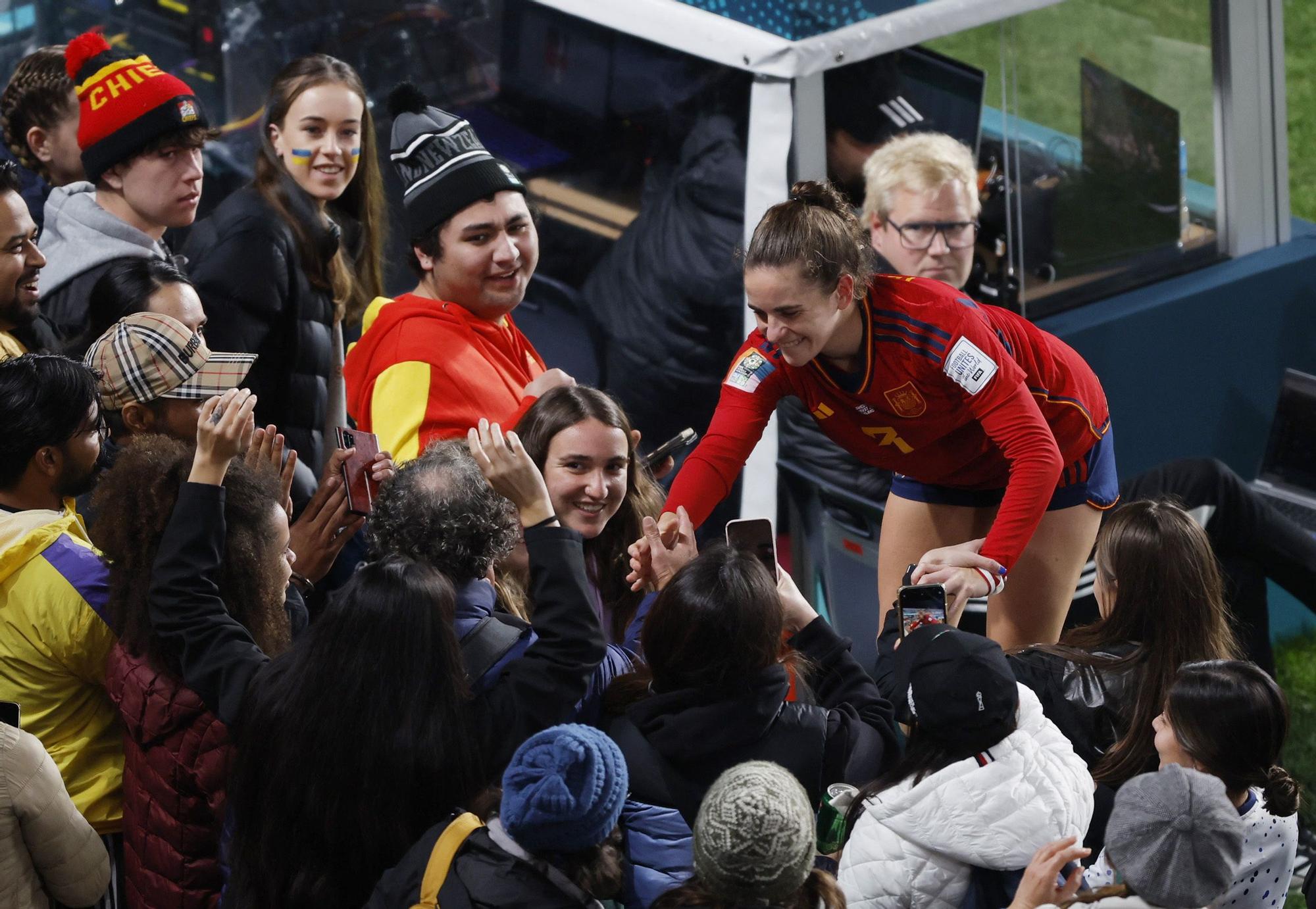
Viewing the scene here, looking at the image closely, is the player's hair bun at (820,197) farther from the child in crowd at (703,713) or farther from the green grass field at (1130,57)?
the green grass field at (1130,57)

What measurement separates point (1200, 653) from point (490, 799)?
1426 mm

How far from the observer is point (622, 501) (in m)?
2.70

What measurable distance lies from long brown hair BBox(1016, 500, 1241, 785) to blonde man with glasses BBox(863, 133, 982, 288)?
43.3 inches

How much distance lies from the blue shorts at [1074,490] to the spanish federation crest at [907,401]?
1.11 feet

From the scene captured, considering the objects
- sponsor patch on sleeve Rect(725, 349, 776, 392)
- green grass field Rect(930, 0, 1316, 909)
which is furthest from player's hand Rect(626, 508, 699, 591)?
green grass field Rect(930, 0, 1316, 909)

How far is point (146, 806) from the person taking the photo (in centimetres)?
213

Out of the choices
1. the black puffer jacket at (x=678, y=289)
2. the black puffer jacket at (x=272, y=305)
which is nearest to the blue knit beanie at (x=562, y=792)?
the black puffer jacket at (x=272, y=305)

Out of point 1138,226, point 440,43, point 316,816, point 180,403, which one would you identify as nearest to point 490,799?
point 316,816

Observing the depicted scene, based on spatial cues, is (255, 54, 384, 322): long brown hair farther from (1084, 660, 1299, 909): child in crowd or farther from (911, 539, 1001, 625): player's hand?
(1084, 660, 1299, 909): child in crowd

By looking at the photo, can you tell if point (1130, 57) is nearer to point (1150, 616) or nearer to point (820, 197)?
point (820, 197)

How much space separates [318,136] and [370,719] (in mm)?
1768

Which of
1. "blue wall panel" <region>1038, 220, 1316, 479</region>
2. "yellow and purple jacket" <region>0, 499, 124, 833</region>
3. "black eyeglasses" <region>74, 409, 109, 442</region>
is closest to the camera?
"yellow and purple jacket" <region>0, 499, 124, 833</region>

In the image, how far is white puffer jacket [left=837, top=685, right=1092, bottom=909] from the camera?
77.3 inches

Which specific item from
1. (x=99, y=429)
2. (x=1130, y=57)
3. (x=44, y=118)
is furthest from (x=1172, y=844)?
(x=44, y=118)
